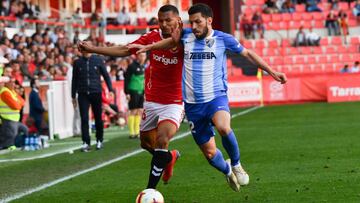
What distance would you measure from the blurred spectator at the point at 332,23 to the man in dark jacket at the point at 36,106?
29.7 meters

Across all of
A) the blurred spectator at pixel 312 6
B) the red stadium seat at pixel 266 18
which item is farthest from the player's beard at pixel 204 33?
the blurred spectator at pixel 312 6

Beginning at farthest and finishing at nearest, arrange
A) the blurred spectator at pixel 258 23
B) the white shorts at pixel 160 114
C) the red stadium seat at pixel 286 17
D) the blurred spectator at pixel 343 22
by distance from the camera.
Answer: the red stadium seat at pixel 286 17 < the blurred spectator at pixel 343 22 < the blurred spectator at pixel 258 23 < the white shorts at pixel 160 114

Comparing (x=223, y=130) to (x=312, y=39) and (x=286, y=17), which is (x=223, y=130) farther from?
(x=286, y=17)

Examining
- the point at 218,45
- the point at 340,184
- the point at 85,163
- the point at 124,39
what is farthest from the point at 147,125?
the point at 124,39

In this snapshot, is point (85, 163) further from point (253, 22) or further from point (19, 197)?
point (253, 22)

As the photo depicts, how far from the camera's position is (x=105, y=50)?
11047 millimetres

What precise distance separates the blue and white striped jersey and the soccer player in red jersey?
0.23m

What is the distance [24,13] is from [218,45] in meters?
28.1

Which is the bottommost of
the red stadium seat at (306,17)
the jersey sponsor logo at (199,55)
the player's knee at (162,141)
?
the player's knee at (162,141)

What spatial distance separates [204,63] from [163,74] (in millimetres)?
674

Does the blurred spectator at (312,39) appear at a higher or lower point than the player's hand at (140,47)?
lower

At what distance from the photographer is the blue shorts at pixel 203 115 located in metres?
11.2

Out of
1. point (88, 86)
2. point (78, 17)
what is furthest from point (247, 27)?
point (88, 86)

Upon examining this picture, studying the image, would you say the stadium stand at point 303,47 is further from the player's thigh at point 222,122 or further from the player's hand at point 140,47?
the player's hand at point 140,47
